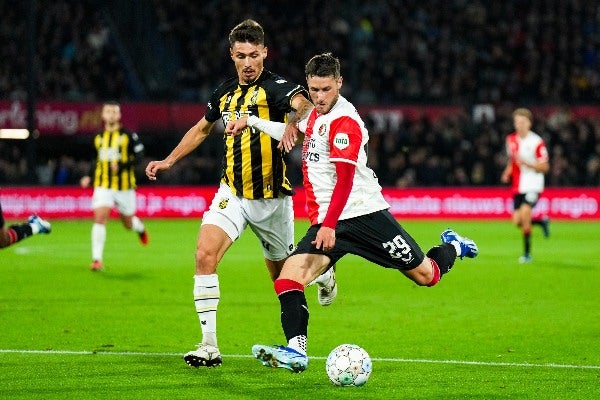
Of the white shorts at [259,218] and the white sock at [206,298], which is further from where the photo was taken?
the white shorts at [259,218]

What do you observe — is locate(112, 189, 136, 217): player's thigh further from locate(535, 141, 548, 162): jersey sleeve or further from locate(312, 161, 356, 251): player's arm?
locate(312, 161, 356, 251): player's arm

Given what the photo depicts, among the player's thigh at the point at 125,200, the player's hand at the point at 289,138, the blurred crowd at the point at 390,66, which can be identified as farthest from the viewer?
the blurred crowd at the point at 390,66

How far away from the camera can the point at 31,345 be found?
8.85m

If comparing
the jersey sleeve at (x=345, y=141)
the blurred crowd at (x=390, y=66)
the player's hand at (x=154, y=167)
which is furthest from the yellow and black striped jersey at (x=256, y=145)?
the blurred crowd at (x=390, y=66)

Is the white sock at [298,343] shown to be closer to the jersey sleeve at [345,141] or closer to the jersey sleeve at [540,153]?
the jersey sleeve at [345,141]

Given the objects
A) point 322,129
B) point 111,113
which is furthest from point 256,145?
point 111,113

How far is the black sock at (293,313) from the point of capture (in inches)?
280

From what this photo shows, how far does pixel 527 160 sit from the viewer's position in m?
17.3

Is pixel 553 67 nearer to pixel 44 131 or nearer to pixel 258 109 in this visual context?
pixel 44 131

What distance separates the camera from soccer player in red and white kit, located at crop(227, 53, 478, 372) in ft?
23.3

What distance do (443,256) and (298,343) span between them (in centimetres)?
179

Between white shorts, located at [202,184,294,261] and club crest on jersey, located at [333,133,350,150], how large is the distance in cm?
127

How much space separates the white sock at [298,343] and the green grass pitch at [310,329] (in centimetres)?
26

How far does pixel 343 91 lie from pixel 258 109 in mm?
21875
